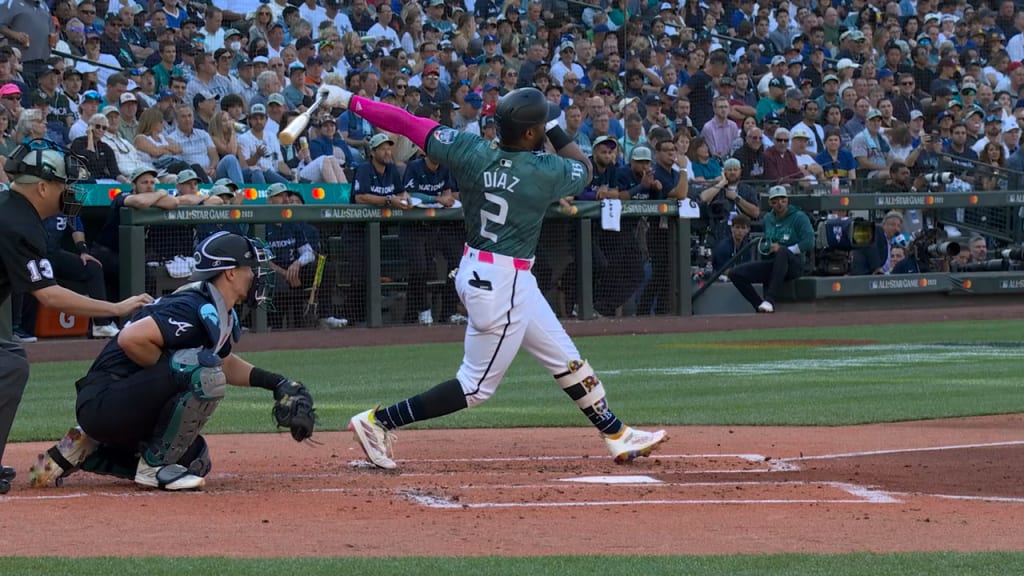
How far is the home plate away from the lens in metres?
6.85

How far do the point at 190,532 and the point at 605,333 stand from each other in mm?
10944

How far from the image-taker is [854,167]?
20031 mm

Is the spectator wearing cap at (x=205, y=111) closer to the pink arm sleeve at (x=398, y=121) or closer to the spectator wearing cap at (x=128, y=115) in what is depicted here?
the spectator wearing cap at (x=128, y=115)

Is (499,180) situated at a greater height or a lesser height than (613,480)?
greater

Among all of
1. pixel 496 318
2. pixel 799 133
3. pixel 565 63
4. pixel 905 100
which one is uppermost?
pixel 565 63

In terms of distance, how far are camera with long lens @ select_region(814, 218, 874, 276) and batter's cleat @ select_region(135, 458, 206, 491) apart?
1270 cm

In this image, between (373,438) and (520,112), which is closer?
(520,112)

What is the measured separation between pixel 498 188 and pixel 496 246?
283 mm

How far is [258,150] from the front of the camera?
15.7 metres

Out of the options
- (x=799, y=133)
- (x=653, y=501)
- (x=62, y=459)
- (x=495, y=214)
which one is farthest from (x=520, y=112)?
(x=799, y=133)

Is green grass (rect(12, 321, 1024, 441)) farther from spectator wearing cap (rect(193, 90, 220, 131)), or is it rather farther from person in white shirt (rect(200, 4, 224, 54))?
person in white shirt (rect(200, 4, 224, 54))

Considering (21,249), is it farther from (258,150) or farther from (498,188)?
(258,150)

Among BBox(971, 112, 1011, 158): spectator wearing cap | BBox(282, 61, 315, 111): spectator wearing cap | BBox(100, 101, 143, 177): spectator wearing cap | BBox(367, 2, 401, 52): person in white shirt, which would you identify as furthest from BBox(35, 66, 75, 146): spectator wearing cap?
BBox(971, 112, 1011, 158): spectator wearing cap

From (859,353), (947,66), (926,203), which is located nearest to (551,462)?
(859,353)
